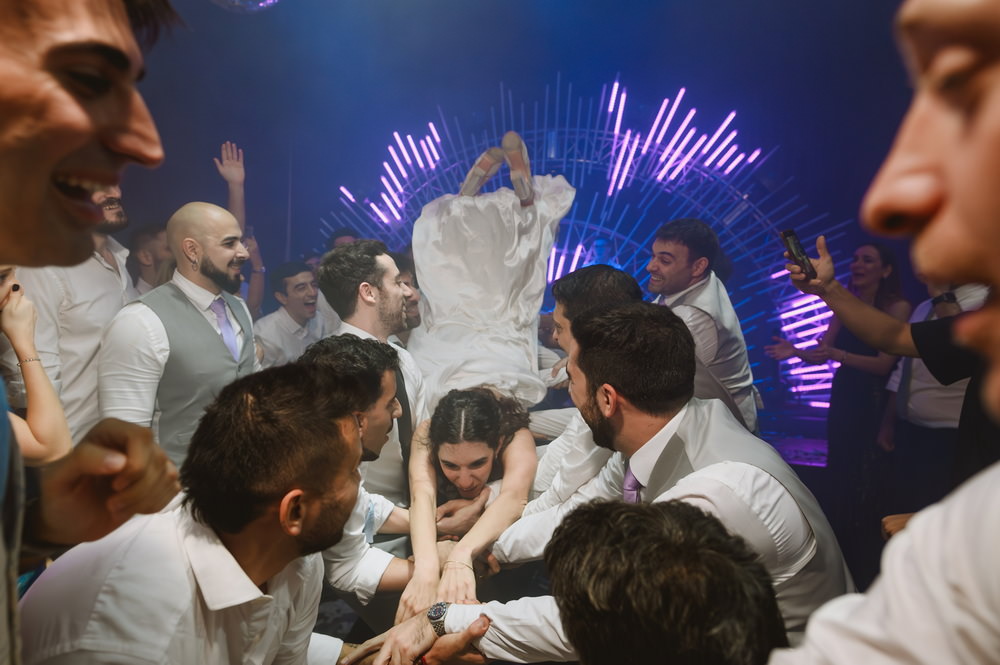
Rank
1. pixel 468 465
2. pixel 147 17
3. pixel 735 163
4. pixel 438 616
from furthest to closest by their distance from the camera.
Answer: pixel 735 163, pixel 468 465, pixel 438 616, pixel 147 17

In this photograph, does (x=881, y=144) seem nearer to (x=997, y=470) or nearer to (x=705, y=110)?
(x=705, y=110)

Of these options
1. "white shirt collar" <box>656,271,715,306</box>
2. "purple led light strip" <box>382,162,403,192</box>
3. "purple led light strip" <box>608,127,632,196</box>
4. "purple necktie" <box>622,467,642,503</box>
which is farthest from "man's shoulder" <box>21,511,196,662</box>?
"purple led light strip" <box>608,127,632,196</box>

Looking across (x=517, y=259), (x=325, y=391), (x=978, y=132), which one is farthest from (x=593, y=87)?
(x=978, y=132)

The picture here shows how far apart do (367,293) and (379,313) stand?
0.35 ft

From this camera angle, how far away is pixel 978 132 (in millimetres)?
479

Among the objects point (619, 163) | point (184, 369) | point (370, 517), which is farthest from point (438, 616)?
point (619, 163)

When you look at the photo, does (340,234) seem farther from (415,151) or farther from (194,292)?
(194,292)

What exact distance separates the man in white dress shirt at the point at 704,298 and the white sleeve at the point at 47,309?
101 inches

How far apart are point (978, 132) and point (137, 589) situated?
5.45 ft

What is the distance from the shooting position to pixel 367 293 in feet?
10.3

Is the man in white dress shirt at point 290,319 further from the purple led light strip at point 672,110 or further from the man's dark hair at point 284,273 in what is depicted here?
the purple led light strip at point 672,110

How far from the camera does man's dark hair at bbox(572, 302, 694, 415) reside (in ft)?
7.83

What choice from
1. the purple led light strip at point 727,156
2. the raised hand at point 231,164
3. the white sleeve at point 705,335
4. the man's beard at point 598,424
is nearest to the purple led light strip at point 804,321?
the white sleeve at point 705,335

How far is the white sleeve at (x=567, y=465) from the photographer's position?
2.84 metres
